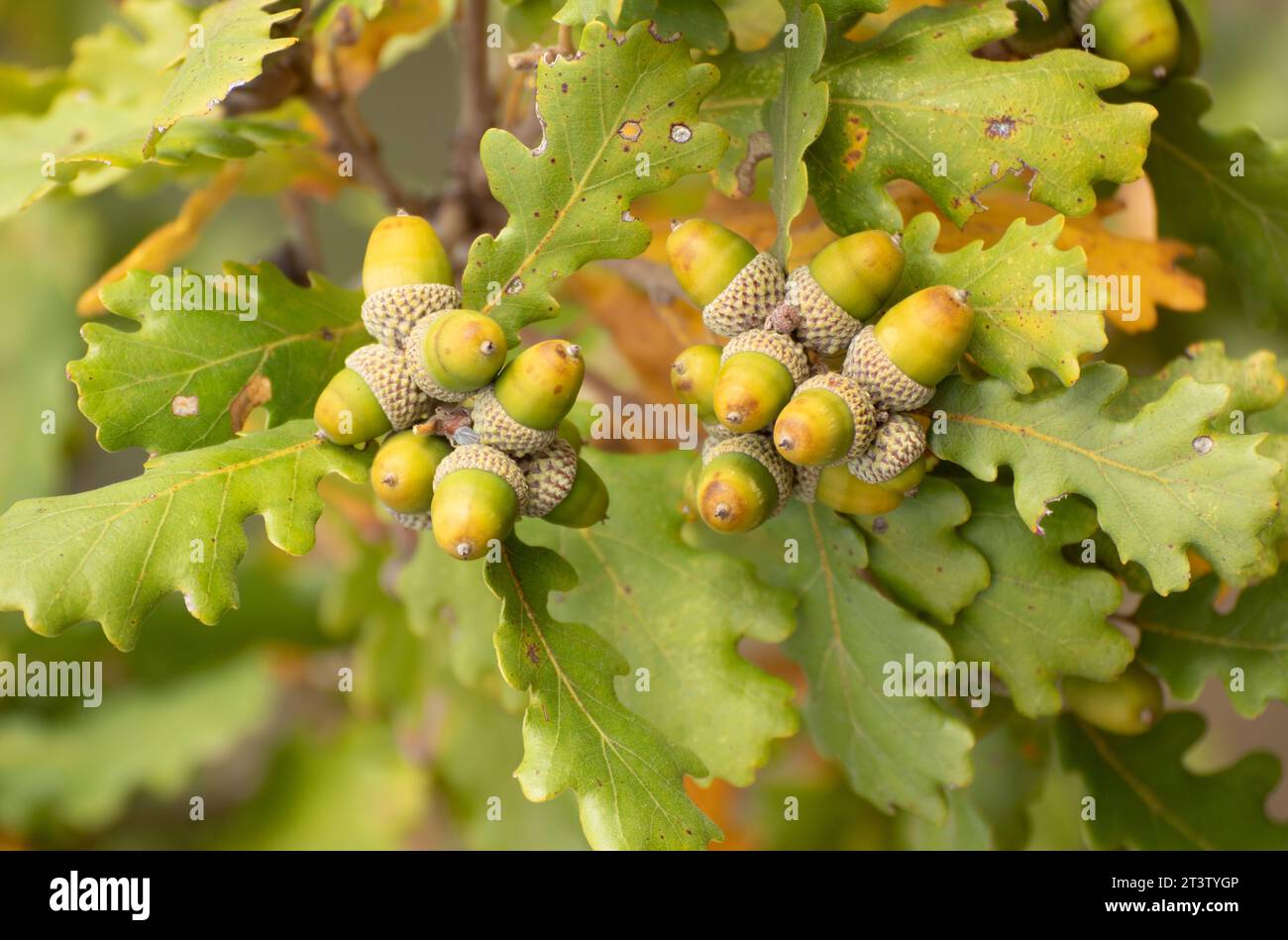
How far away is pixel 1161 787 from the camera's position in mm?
1013

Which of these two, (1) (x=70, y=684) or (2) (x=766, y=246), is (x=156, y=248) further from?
(1) (x=70, y=684)

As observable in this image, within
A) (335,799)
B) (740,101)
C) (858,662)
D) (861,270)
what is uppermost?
(740,101)

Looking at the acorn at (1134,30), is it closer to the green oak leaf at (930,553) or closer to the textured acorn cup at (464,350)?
the green oak leaf at (930,553)

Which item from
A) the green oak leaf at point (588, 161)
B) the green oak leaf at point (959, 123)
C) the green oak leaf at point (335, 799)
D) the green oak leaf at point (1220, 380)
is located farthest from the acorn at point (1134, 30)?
the green oak leaf at point (335, 799)

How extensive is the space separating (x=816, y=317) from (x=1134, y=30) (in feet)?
1.19

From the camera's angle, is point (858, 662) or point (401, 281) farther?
point (858, 662)

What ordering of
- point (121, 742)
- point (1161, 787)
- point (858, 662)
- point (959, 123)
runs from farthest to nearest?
point (121, 742)
point (1161, 787)
point (858, 662)
point (959, 123)

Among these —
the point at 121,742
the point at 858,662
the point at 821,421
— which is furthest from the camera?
the point at 121,742

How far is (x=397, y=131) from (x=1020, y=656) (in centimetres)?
201

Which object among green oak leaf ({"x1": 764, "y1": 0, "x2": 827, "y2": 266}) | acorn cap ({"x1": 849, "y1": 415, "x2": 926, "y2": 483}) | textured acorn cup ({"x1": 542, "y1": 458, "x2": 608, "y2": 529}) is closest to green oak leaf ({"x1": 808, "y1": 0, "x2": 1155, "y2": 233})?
green oak leaf ({"x1": 764, "y1": 0, "x2": 827, "y2": 266})

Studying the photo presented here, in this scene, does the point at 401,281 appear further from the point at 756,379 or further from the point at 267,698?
the point at 267,698

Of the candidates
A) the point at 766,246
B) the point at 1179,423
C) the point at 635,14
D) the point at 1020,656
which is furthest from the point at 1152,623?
the point at 635,14

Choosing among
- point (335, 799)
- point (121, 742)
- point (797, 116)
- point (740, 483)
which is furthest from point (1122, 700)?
point (121, 742)

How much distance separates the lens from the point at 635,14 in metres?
0.81
